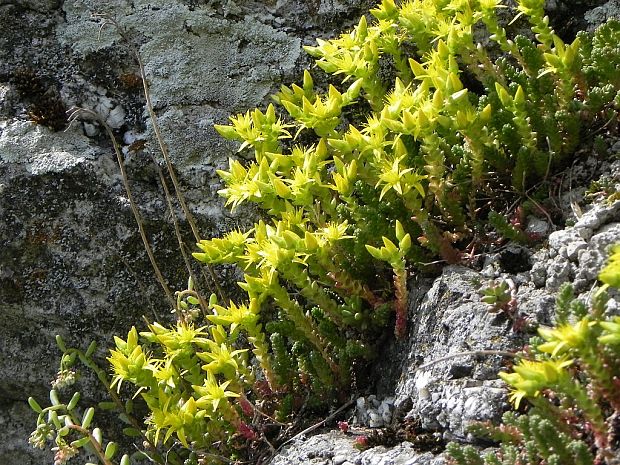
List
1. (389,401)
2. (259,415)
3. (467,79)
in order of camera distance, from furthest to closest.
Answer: (467,79), (259,415), (389,401)

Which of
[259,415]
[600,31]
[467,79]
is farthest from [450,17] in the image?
[259,415]

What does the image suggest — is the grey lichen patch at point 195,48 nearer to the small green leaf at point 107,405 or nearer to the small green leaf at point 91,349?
the small green leaf at point 91,349

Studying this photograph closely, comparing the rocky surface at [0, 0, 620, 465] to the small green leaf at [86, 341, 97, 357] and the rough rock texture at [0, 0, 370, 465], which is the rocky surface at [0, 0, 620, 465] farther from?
the small green leaf at [86, 341, 97, 357]

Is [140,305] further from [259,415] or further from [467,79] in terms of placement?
[467,79]

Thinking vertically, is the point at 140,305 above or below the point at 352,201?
below

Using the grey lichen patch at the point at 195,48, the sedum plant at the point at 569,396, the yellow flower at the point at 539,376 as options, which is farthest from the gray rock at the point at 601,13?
the yellow flower at the point at 539,376

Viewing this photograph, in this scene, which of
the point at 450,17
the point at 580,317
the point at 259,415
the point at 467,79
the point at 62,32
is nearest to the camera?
the point at 580,317
